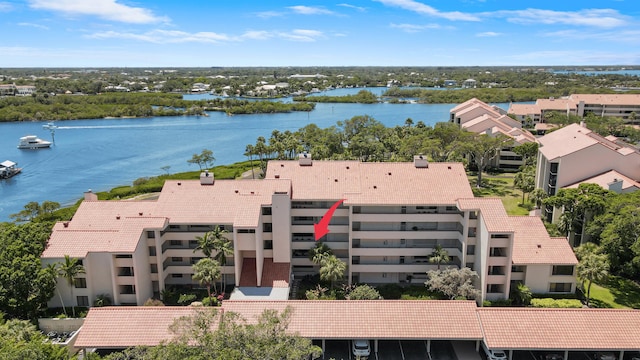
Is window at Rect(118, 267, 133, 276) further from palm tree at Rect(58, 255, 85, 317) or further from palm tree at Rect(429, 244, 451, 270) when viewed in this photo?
palm tree at Rect(429, 244, 451, 270)

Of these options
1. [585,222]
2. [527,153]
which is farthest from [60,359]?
[527,153]

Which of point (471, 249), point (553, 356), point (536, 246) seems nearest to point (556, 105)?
point (536, 246)

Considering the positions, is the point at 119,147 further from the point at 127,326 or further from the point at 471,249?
the point at 471,249

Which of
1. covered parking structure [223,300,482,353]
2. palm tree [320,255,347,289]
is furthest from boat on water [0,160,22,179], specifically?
palm tree [320,255,347,289]

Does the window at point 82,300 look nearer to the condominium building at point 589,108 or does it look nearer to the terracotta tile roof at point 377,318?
the terracotta tile roof at point 377,318

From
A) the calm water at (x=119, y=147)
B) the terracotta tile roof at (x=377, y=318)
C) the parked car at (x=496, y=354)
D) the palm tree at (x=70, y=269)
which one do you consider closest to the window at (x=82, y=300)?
the palm tree at (x=70, y=269)
